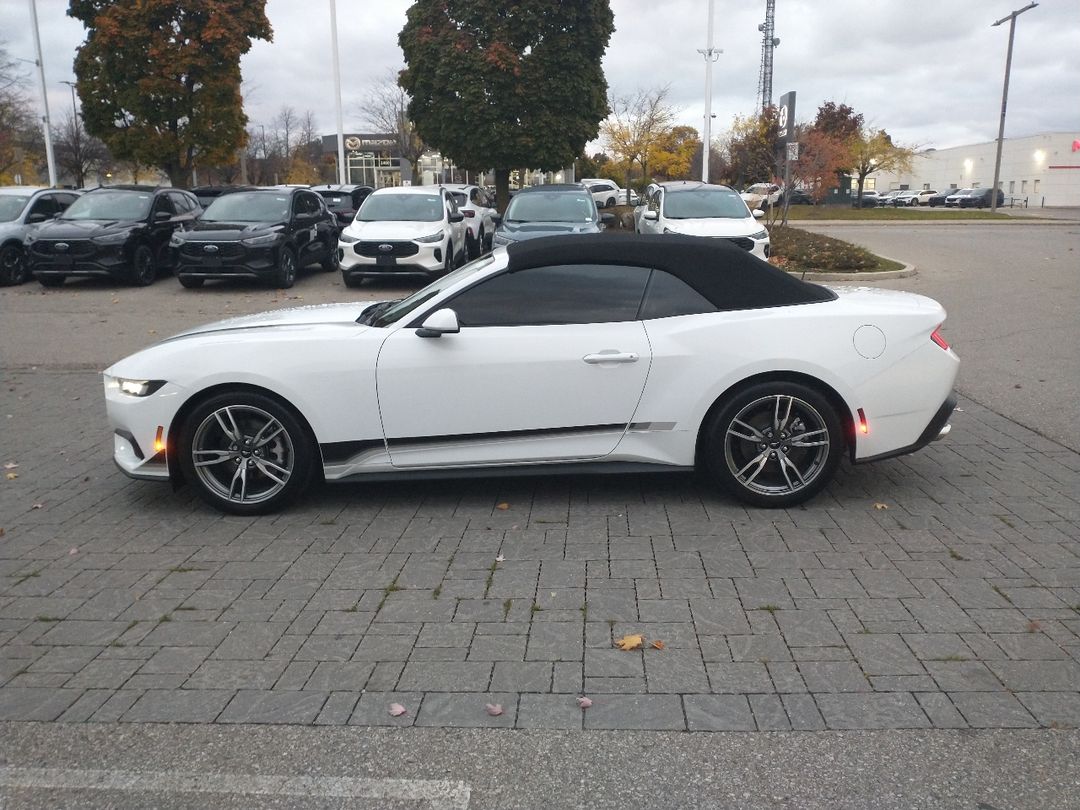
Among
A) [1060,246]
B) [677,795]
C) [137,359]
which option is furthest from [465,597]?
[1060,246]

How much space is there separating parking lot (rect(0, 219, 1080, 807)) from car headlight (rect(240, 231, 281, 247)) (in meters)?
9.63

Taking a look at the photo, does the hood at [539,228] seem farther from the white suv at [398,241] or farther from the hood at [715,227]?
the hood at [715,227]

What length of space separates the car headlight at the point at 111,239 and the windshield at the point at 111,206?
77 cm

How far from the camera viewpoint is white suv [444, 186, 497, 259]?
18.7 meters

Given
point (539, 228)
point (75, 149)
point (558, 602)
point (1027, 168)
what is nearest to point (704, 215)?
point (539, 228)

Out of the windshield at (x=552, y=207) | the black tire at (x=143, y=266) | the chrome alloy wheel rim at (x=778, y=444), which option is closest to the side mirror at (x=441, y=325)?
the chrome alloy wheel rim at (x=778, y=444)

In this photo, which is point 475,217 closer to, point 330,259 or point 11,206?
point 330,259

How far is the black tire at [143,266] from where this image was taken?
16500 mm

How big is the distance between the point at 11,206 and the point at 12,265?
1682mm

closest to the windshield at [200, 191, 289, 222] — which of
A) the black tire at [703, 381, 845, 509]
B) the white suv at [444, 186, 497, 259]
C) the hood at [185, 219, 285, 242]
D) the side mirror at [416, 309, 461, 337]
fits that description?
the hood at [185, 219, 285, 242]

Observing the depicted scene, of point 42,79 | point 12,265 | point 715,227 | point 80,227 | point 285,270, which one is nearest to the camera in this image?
point 715,227

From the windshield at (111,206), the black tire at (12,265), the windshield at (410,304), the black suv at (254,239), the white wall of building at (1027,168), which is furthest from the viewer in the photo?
the white wall of building at (1027,168)

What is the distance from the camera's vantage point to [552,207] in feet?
55.7

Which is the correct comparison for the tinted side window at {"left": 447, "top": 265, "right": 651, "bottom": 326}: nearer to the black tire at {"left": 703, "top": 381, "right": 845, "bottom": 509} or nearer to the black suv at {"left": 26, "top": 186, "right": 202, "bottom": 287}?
the black tire at {"left": 703, "top": 381, "right": 845, "bottom": 509}
